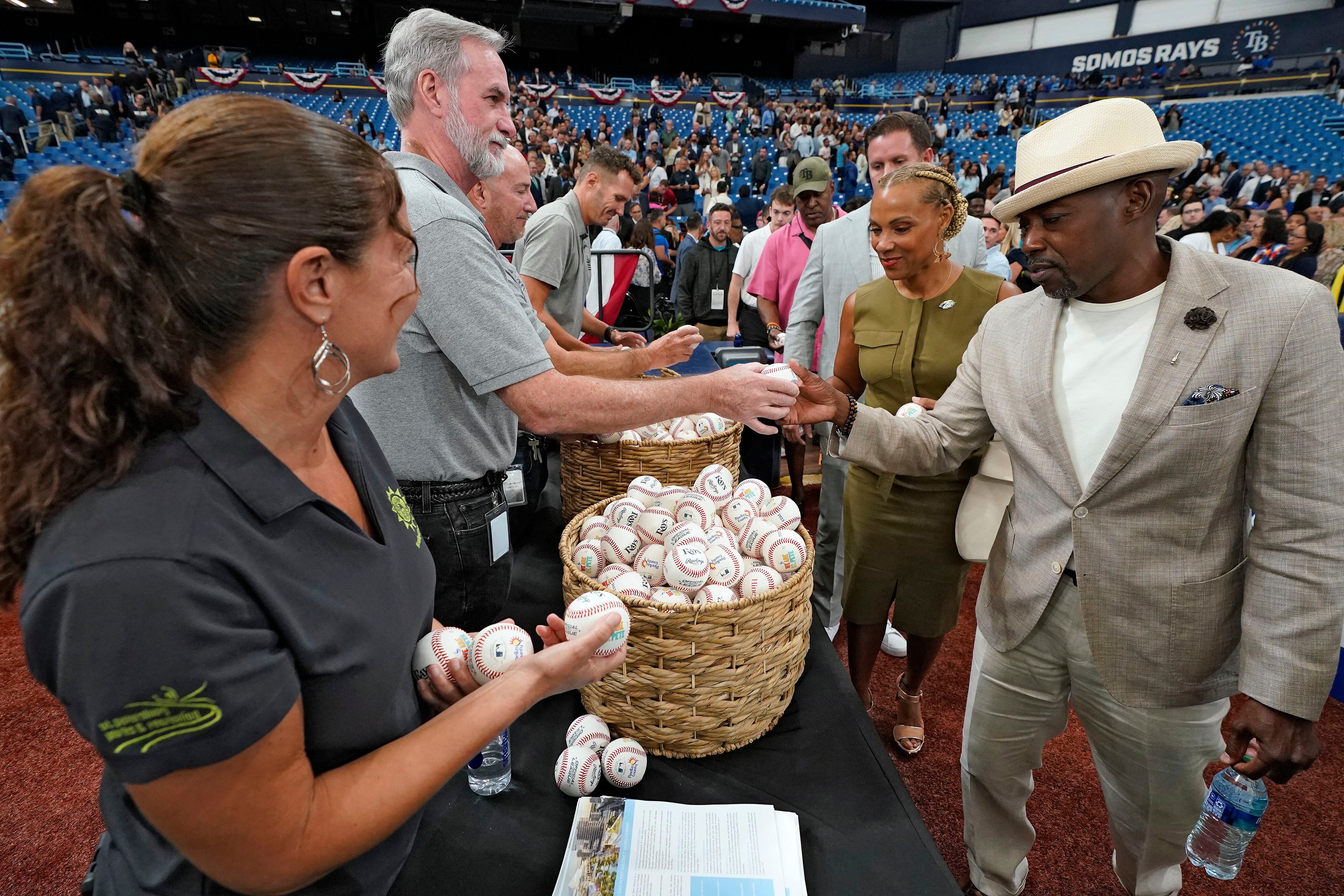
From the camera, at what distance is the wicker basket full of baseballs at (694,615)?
1322mm

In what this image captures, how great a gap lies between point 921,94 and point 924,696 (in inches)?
1140

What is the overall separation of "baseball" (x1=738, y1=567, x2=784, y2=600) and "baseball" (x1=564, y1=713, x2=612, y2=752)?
1.30ft

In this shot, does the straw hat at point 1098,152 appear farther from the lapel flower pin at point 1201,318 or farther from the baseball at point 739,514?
the baseball at point 739,514

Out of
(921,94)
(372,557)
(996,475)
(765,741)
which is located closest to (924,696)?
(996,475)

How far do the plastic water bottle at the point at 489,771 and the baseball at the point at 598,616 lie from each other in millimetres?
288

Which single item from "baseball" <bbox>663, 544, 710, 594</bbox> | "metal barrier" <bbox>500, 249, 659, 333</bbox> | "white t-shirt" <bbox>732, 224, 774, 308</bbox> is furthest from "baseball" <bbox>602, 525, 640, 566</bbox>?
"white t-shirt" <bbox>732, 224, 774, 308</bbox>

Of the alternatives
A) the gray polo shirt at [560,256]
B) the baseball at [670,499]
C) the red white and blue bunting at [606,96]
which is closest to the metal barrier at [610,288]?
the gray polo shirt at [560,256]

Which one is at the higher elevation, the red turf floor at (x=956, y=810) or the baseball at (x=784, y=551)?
the baseball at (x=784, y=551)

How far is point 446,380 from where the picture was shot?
1.50 meters

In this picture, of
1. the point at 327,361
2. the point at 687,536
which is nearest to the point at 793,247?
the point at 687,536

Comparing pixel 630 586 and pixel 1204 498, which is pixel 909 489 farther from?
pixel 630 586

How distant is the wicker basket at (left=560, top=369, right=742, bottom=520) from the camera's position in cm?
214

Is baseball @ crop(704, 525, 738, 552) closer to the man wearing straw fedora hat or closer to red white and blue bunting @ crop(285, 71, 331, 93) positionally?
the man wearing straw fedora hat

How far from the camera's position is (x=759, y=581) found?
1548 millimetres
